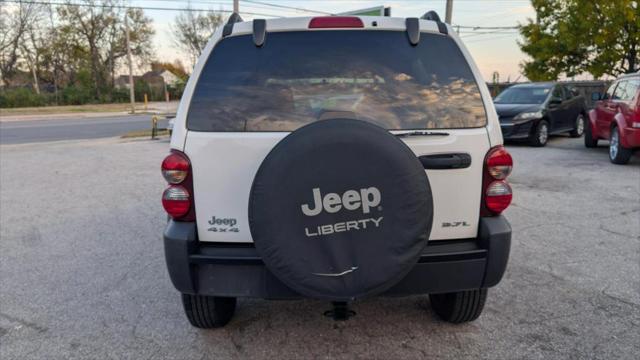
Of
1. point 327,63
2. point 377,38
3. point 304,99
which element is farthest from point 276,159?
point 377,38

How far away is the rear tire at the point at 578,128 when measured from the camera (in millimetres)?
14538

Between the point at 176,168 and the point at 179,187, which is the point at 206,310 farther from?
the point at 176,168

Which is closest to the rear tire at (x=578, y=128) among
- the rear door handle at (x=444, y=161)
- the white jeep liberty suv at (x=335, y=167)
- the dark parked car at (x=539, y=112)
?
the dark parked car at (x=539, y=112)

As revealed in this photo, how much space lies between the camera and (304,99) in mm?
2707

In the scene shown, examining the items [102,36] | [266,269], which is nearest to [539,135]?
[266,269]

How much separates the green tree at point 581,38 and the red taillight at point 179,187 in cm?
2082

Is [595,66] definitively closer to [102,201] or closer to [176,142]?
[102,201]

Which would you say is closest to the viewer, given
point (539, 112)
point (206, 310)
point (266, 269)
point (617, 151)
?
point (266, 269)

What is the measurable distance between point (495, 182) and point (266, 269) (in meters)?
1.38

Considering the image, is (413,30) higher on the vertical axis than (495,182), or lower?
higher

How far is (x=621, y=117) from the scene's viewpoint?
359 inches

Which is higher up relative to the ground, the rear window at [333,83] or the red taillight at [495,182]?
the rear window at [333,83]

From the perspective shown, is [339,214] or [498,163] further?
[498,163]

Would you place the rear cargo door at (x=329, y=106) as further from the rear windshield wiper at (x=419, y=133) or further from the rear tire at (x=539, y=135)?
the rear tire at (x=539, y=135)
